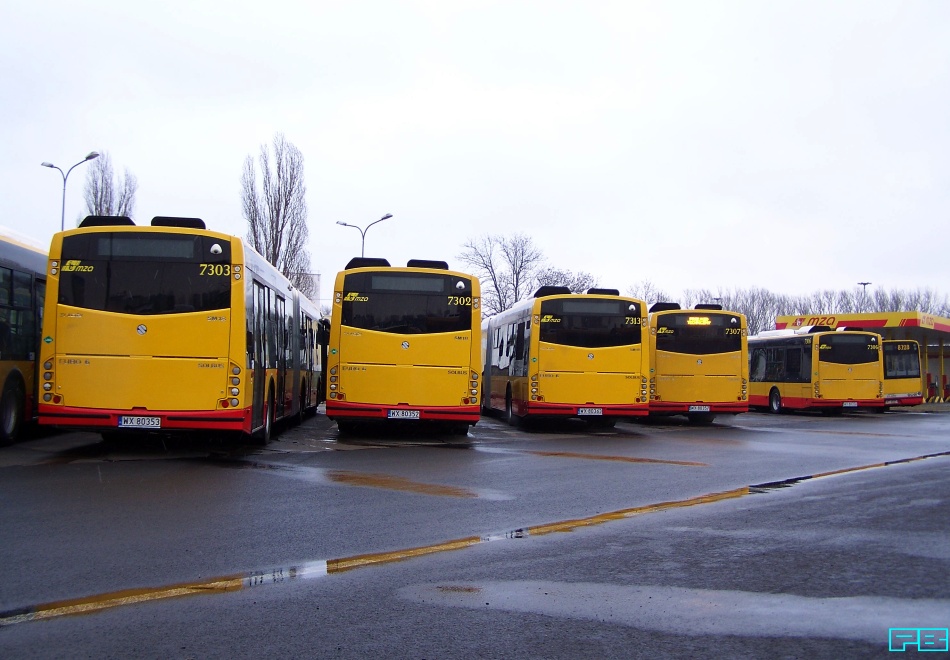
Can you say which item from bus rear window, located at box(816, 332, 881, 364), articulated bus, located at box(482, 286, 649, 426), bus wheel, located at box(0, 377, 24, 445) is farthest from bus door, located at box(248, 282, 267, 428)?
bus rear window, located at box(816, 332, 881, 364)

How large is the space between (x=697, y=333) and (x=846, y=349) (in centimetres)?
918

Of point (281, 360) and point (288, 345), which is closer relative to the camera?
point (281, 360)

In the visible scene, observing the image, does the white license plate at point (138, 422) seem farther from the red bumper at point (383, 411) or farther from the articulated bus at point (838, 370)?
the articulated bus at point (838, 370)

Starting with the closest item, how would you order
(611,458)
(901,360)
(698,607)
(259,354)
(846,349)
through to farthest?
(698,607) → (611,458) → (259,354) → (846,349) → (901,360)

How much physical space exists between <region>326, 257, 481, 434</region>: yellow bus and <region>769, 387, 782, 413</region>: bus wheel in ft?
64.0

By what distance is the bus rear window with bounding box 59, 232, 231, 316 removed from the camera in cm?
1216

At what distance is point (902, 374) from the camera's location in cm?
3475

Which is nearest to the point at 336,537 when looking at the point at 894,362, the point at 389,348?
the point at 389,348

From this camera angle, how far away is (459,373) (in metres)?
16.3

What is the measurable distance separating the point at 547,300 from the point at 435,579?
48.6 feet

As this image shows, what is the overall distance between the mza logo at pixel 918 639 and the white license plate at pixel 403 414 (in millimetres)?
11842

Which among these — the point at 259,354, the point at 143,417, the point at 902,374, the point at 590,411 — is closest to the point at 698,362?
the point at 590,411

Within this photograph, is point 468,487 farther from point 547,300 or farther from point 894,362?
point 894,362

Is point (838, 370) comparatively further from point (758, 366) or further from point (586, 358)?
point (586, 358)
